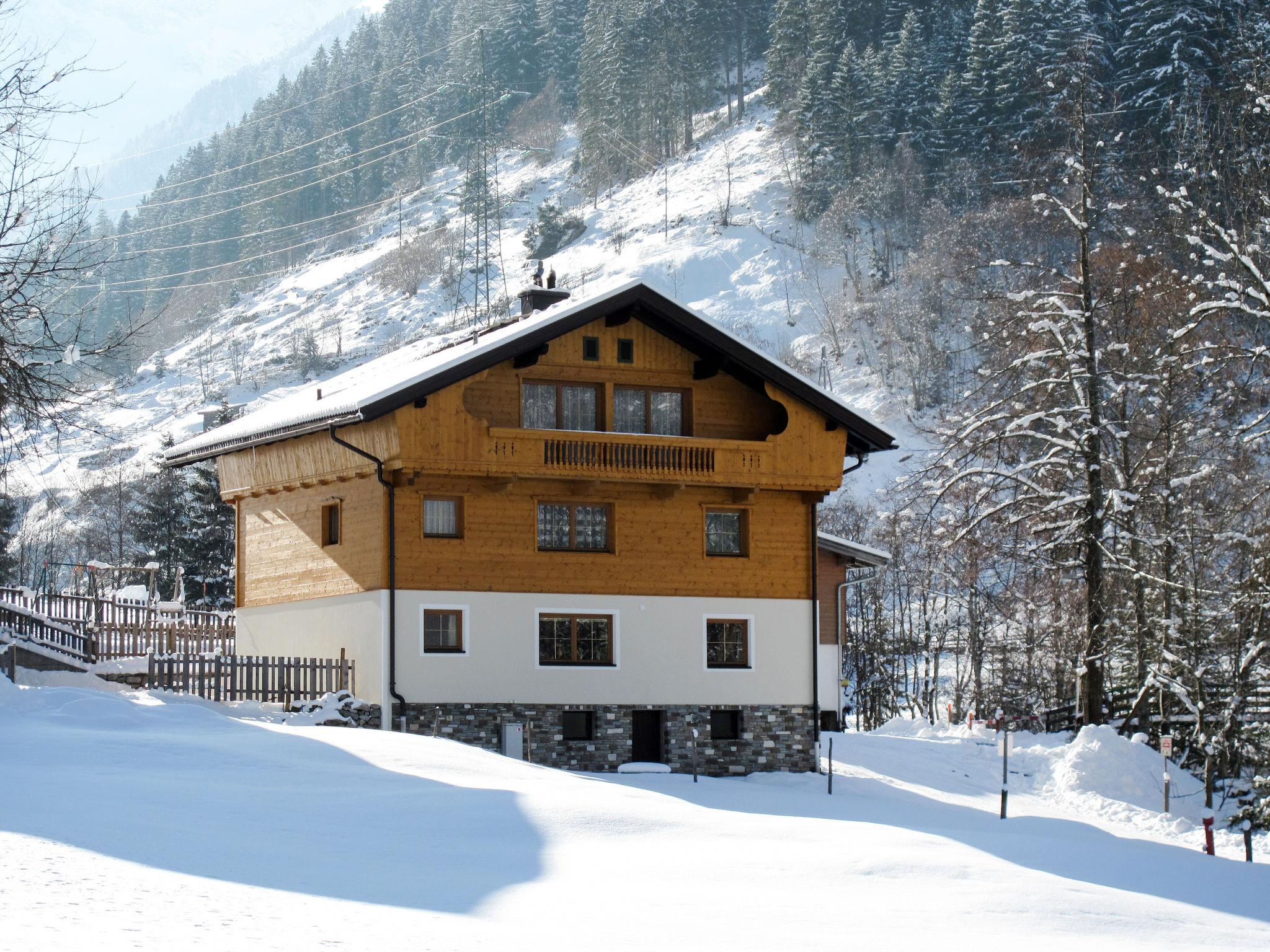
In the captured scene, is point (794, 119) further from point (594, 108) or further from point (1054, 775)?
point (1054, 775)

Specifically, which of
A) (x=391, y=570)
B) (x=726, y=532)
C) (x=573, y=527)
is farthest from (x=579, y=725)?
(x=726, y=532)

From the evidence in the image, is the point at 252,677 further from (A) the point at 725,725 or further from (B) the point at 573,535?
(A) the point at 725,725

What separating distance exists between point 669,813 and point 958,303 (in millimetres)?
80796

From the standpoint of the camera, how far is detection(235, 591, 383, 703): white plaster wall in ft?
97.6

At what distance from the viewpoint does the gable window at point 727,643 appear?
32.2 meters

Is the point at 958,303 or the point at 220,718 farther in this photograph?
the point at 958,303

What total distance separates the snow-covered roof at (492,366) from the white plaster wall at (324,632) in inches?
144

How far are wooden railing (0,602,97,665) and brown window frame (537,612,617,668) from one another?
9170 millimetres

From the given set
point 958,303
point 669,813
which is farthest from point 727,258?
point 669,813

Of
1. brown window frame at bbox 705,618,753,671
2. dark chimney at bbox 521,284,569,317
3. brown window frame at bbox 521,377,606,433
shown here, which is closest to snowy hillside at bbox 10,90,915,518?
dark chimney at bbox 521,284,569,317

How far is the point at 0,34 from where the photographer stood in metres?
20.0

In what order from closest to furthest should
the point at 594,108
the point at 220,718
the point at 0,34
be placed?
the point at 0,34 → the point at 220,718 → the point at 594,108

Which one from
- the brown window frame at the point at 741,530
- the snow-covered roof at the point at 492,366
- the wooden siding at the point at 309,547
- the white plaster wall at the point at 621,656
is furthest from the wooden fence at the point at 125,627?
the brown window frame at the point at 741,530

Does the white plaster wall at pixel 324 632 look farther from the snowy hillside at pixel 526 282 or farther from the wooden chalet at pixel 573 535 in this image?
the snowy hillside at pixel 526 282
